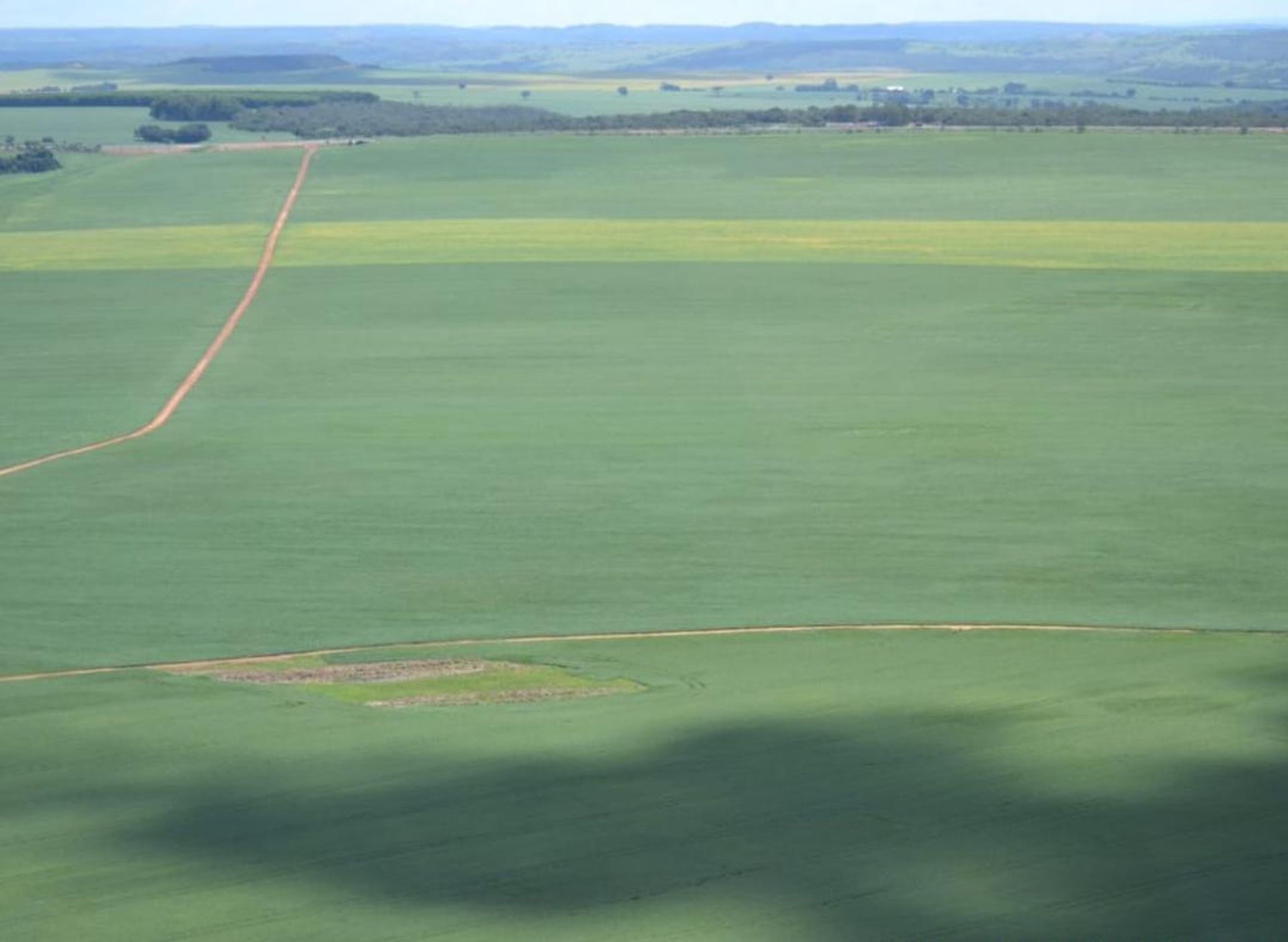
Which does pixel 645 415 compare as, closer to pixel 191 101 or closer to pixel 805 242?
pixel 805 242

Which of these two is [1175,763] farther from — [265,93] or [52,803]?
[265,93]

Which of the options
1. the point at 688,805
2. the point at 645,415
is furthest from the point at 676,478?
the point at 688,805

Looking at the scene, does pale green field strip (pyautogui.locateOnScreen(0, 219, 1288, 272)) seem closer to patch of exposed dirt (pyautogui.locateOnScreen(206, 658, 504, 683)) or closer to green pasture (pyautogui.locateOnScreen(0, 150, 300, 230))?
green pasture (pyautogui.locateOnScreen(0, 150, 300, 230))

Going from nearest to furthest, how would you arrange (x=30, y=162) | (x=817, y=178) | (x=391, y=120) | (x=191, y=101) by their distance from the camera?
(x=817, y=178)
(x=30, y=162)
(x=391, y=120)
(x=191, y=101)

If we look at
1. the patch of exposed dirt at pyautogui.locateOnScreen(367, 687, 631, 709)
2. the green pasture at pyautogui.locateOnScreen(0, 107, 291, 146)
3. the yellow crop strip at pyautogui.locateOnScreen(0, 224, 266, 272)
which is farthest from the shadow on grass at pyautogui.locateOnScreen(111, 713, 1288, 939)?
the green pasture at pyautogui.locateOnScreen(0, 107, 291, 146)

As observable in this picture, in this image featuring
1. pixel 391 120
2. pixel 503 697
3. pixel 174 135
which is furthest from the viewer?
pixel 391 120

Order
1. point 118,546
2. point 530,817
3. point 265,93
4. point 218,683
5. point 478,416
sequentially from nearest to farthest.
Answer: point 530,817
point 218,683
point 118,546
point 478,416
point 265,93

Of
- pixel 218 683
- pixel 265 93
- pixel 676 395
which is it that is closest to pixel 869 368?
pixel 676 395
